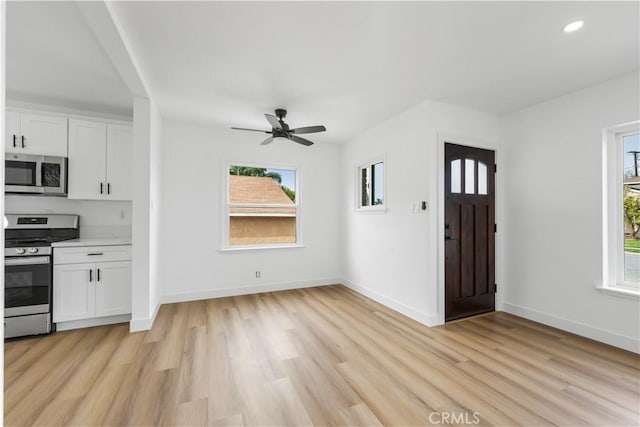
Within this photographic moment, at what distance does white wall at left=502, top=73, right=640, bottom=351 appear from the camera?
2.81m

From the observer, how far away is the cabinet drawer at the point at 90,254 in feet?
10.2

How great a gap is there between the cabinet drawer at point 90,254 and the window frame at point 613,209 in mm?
5176

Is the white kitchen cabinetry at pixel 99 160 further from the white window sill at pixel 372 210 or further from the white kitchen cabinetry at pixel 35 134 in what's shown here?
the white window sill at pixel 372 210

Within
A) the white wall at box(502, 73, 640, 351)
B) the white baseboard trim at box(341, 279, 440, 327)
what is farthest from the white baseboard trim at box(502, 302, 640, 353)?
the white baseboard trim at box(341, 279, 440, 327)

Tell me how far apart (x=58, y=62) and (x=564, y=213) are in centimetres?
528

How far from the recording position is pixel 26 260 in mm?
2949

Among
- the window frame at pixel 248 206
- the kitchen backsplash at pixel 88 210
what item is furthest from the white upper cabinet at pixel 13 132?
the window frame at pixel 248 206

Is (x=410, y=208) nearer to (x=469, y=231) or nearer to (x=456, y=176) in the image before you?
(x=456, y=176)

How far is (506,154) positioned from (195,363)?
14.2 feet

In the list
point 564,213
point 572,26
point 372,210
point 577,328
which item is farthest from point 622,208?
Answer: point 372,210

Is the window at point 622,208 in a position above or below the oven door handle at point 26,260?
above

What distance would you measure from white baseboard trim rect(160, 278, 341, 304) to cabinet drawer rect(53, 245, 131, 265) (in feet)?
3.24

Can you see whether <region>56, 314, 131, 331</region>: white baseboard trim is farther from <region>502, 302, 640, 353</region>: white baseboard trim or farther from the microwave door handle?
<region>502, 302, 640, 353</region>: white baseboard trim

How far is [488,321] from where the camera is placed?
3.44m
